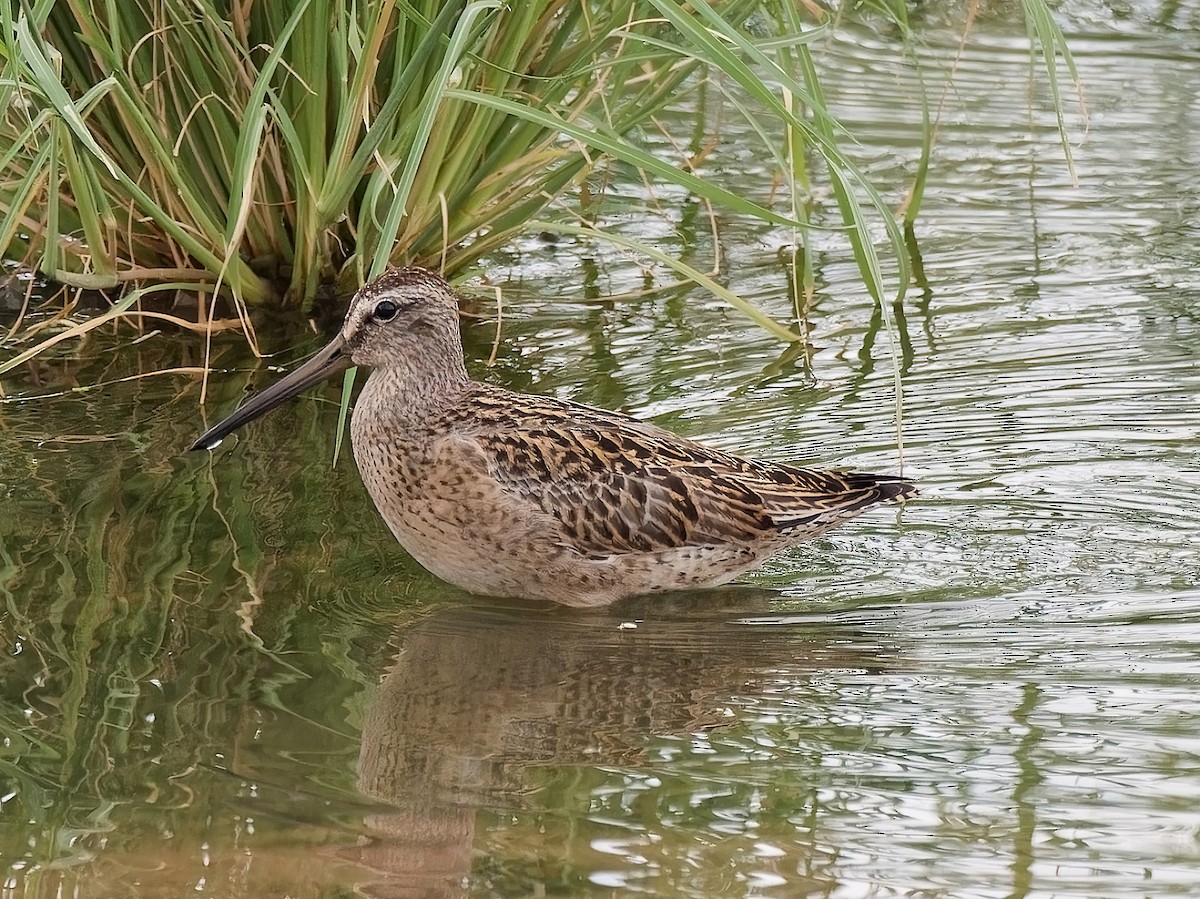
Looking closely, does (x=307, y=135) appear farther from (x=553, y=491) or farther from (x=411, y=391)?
(x=553, y=491)

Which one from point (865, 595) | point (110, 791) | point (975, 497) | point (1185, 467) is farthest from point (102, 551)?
point (1185, 467)

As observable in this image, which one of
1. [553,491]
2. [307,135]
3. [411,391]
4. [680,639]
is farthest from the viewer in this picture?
[307,135]

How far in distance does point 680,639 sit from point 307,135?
2046mm

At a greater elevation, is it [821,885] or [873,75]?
[873,75]

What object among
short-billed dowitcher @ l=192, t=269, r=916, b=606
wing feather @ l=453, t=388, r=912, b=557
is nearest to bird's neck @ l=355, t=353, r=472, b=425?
short-billed dowitcher @ l=192, t=269, r=916, b=606

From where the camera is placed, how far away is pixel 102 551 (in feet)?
14.8

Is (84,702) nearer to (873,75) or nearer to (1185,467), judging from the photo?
(1185,467)

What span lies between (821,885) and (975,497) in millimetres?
1813

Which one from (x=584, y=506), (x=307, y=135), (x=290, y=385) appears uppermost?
(x=307, y=135)

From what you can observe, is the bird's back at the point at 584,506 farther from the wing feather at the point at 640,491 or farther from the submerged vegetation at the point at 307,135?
the submerged vegetation at the point at 307,135

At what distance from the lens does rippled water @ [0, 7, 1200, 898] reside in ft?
10.5

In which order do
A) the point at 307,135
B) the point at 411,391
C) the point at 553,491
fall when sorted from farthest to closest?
the point at 307,135 < the point at 411,391 < the point at 553,491

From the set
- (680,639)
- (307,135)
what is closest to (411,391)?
(680,639)

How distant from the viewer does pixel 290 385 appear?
15.2 feet
